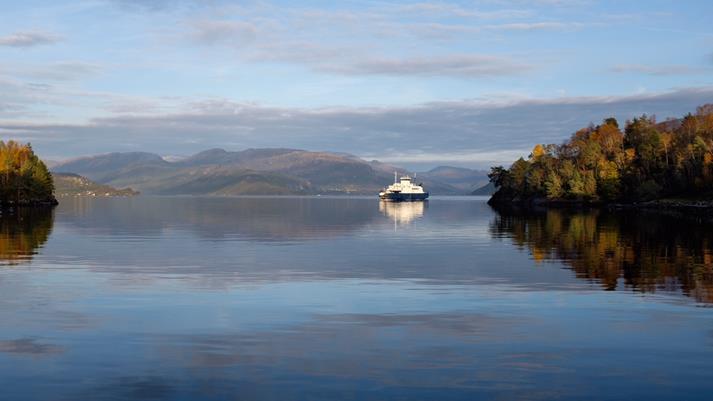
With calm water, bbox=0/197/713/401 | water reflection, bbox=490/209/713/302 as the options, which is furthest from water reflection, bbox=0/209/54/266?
water reflection, bbox=490/209/713/302

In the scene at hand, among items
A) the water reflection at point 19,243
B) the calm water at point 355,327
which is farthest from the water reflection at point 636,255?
the water reflection at point 19,243

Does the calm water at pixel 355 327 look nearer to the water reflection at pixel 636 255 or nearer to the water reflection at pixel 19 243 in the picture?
the water reflection at pixel 636 255

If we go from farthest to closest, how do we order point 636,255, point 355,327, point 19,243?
point 19,243 < point 636,255 < point 355,327

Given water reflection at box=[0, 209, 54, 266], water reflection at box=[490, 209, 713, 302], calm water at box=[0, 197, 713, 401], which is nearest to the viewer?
calm water at box=[0, 197, 713, 401]

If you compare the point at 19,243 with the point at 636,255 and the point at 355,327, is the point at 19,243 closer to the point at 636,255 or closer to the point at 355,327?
the point at 355,327

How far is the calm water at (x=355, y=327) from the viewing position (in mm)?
20375

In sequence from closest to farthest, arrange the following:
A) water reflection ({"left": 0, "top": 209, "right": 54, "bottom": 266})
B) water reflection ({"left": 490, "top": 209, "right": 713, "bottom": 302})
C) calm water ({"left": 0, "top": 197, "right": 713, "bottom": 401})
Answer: calm water ({"left": 0, "top": 197, "right": 713, "bottom": 401}), water reflection ({"left": 490, "top": 209, "right": 713, "bottom": 302}), water reflection ({"left": 0, "top": 209, "right": 54, "bottom": 266})

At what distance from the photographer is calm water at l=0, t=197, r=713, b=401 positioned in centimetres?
2038

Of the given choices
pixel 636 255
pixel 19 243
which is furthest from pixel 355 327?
pixel 19 243

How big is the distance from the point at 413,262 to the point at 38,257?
27.7 meters

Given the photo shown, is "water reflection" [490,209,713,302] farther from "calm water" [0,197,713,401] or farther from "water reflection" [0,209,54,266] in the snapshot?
"water reflection" [0,209,54,266]

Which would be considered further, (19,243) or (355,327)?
(19,243)

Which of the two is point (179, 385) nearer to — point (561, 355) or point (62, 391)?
point (62, 391)

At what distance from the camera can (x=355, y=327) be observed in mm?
28703
